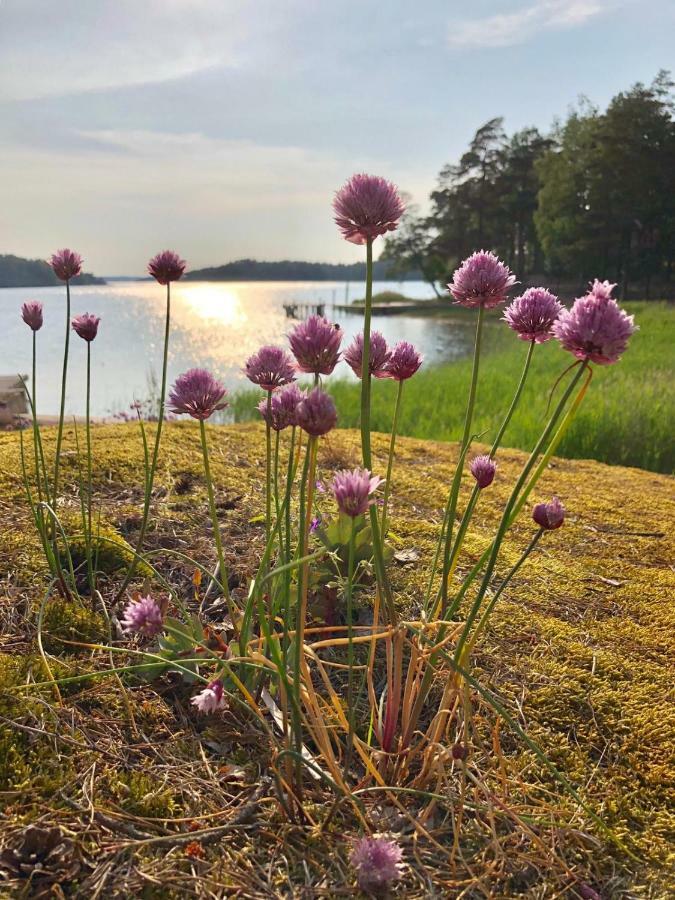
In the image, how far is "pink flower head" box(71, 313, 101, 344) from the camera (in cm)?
160

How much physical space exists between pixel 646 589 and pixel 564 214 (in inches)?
1349

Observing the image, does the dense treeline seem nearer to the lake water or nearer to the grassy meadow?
the lake water

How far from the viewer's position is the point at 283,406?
1.26 meters

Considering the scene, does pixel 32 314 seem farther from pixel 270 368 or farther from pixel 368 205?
pixel 368 205

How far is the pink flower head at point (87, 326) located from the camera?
1.60m

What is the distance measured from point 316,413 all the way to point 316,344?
18 centimetres

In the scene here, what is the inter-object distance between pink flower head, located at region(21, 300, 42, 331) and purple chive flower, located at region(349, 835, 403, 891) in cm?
147

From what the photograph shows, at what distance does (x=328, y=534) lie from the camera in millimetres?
1785

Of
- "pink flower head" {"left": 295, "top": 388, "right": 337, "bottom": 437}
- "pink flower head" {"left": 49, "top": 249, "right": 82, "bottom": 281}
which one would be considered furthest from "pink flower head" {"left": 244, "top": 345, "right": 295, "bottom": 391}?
"pink flower head" {"left": 49, "top": 249, "right": 82, "bottom": 281}

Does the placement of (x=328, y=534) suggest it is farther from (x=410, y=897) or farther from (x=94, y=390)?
(x=94, y=390)

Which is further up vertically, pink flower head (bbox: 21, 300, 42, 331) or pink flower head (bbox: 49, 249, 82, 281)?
pink flower head (bbox: 49, 249, 82, 281)

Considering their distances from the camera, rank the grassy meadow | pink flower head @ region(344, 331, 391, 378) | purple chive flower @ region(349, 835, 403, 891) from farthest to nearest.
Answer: the grassy meadow, pink flower head @ region(344, 331, 391, 378), purple chive flower @ region(349, 835, 403, 891)

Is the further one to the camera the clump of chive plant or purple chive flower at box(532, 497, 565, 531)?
purple chive flower at box(532, 497, 565, 531)

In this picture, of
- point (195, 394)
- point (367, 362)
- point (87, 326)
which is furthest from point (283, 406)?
point (87, 326)
